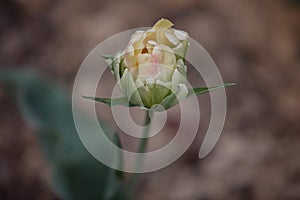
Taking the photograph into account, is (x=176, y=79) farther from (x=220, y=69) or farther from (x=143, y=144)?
(x=220, y=69)

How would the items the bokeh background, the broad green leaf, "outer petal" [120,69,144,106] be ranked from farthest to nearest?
the bokeh background, the broad green leaf, "outer petal" [120,69,144,106]

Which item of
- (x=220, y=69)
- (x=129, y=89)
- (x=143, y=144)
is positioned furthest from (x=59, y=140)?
(x=220, y=69)

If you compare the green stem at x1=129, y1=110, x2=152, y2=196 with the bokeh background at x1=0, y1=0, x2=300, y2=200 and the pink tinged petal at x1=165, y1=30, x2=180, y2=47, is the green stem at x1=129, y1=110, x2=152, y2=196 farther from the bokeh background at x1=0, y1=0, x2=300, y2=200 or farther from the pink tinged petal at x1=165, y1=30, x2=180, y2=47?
the bokeh background at x1=0, y1=0, x2=300, y2=200

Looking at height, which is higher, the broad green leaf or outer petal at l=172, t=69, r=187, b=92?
outer petal at l=172, t=69, r=187, b=92

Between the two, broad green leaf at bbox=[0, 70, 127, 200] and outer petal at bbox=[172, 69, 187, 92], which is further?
broad green leaf at bbox=[0, 70, 127, 200]

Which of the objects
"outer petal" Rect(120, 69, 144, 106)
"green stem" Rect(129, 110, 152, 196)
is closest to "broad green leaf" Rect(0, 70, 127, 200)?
"green stem" Rect(129, 110, 152, 196)

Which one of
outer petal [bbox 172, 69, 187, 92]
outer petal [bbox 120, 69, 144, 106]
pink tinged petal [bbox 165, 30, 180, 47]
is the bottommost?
outer petal [bbox 120, 69, 144, 106]

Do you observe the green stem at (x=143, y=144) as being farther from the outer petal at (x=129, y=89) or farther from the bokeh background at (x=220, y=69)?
the bokeh background at (x=220, y=69)

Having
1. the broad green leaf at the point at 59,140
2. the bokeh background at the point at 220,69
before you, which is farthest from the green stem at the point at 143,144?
the bokeh background at the point at 220,69
